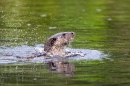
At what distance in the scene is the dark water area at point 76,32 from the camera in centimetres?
970

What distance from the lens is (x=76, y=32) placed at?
1557 cm

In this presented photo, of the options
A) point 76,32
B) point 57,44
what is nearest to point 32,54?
point 57,44

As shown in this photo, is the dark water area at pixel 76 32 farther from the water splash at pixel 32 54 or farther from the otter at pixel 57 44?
the otter at pixel 57 44

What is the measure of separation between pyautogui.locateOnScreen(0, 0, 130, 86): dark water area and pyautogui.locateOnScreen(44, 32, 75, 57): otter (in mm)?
637

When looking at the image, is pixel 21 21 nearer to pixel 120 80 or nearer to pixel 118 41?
pixel 118 41

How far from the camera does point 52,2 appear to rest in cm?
2353

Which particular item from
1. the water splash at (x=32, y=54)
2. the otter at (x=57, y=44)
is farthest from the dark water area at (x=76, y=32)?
the otter at (x=57, y=44)

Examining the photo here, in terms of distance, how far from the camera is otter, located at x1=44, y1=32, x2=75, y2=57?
11914 mm

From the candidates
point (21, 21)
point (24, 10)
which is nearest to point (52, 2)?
point (24, 10)

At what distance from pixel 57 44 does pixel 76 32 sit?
11.8ft

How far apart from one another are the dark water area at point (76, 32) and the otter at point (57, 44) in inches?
25.1

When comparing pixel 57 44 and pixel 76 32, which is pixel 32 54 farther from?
pixel 76 32

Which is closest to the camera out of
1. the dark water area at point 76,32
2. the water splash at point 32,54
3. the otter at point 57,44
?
the dark water area at point 76,32

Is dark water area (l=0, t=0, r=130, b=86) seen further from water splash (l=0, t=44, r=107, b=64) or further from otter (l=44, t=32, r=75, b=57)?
otter (l=44, t=32, r=75, b=57)
